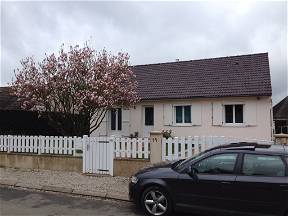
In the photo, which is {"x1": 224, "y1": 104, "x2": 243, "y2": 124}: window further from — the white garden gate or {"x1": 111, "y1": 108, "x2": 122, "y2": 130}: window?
the white garden gate

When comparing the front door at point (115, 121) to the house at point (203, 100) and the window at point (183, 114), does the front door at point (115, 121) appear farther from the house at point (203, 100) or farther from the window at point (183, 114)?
the window at point (183, 114)

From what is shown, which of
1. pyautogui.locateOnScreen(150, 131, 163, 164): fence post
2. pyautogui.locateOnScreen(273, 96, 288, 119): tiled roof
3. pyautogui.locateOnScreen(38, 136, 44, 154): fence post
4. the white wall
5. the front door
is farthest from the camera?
pyautogui.locateOnScreen(273, 96, 288, 119): tiled roof

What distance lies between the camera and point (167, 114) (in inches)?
784

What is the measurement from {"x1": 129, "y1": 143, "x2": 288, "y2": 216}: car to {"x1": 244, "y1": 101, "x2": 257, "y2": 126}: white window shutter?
10765 mm

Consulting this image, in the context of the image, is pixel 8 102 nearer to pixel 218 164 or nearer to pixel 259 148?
pixel 218 164

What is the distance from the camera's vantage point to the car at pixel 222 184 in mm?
6539

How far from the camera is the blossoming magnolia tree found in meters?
14.5

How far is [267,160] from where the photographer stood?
6750 millimetres

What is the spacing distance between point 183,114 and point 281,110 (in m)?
20.9

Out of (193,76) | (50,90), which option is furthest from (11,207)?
(193,76)

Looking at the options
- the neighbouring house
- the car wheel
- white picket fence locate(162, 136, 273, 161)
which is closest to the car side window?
the car wheel

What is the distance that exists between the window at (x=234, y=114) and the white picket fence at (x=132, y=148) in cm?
823

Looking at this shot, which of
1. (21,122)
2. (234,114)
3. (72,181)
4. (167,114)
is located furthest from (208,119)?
(72,181)

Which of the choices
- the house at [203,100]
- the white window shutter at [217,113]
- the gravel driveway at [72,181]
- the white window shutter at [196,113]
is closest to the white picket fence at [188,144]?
the gravel driveway at [72,181]
